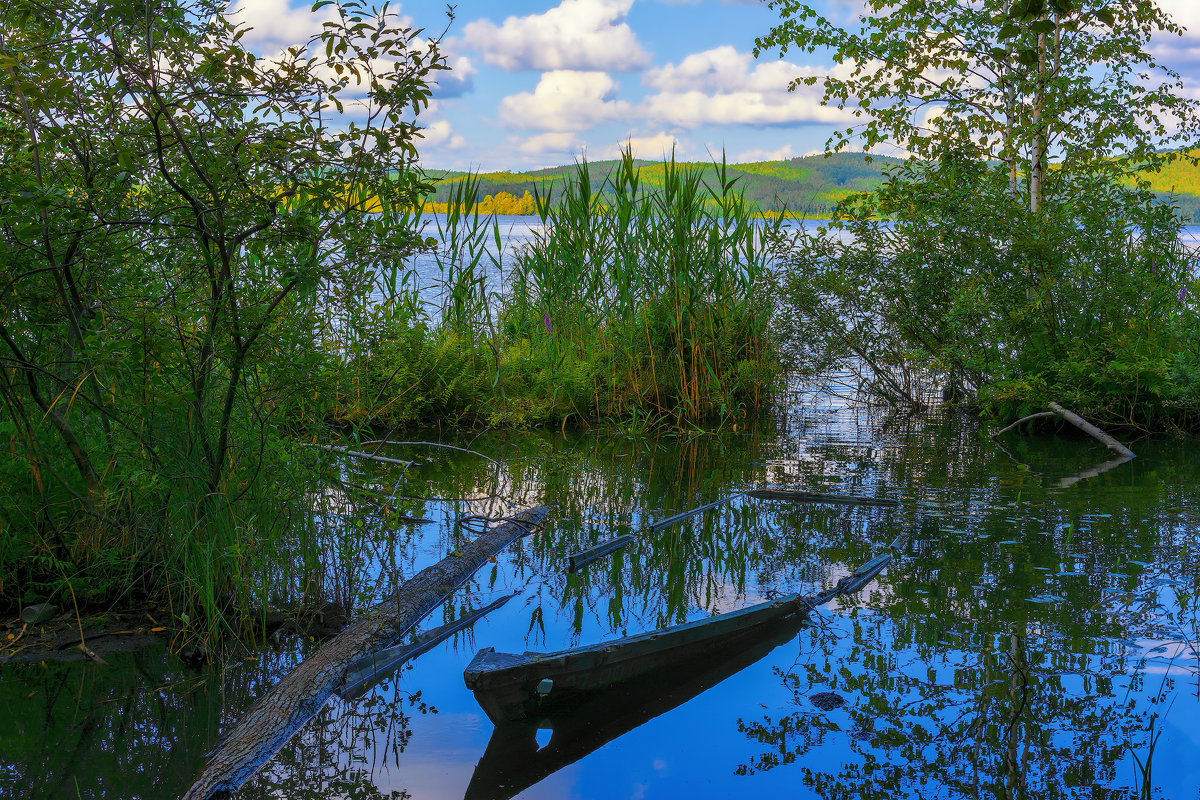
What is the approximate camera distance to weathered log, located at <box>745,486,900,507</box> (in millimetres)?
5645

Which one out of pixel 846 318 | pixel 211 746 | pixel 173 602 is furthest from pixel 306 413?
pixel 846 318

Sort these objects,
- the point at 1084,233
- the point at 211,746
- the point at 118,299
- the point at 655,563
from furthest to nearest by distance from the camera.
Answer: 1. the point at 1084,233
2. the point at 655,563
3. the point at 118,299
4. the point at 211,746

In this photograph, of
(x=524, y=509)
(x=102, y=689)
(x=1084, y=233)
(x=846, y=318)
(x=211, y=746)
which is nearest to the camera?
(x=211, y=746)

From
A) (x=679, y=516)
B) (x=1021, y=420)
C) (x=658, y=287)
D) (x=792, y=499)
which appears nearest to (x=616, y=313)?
(x=658, y=287)

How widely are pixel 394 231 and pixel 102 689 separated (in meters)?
1.97

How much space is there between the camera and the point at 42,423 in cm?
364

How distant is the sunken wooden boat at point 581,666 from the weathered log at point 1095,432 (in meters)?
5.68

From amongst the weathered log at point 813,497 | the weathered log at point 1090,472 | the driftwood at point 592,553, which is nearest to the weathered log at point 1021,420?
the weathered log at point 1090,472

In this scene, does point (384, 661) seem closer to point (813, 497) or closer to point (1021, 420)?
point (813, 497)

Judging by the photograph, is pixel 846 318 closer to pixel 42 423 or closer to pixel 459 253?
pixel 459 253

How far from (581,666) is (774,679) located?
32.0 inches

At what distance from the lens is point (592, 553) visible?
4621 millimetres

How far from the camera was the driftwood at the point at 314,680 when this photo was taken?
2.49 m

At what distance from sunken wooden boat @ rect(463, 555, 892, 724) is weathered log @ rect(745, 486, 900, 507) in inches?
91.0
